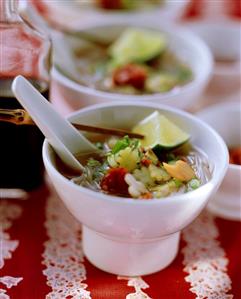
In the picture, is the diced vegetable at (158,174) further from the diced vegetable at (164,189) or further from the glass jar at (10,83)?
the glass jar at (10,83)

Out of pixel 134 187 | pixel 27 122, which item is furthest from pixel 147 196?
pixel 27 122

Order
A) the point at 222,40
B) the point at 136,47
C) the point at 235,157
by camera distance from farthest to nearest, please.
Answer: the point at 222,40
the point at 136,47
the point at 235,157

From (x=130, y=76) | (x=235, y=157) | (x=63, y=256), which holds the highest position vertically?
(x=130, y=76)

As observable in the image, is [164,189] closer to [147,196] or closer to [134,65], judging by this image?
[147,196]

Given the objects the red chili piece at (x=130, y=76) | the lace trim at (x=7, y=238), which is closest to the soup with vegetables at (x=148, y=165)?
the lace trim at (x=7, y=238)

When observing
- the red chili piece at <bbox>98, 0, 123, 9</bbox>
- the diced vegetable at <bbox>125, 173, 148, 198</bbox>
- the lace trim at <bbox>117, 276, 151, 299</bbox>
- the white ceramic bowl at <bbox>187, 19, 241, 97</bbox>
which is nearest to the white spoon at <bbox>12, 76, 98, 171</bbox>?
the diced vegetable at <bbox>125, 173, 148, 198</bbox>

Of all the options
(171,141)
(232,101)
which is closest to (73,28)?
(232,101)
